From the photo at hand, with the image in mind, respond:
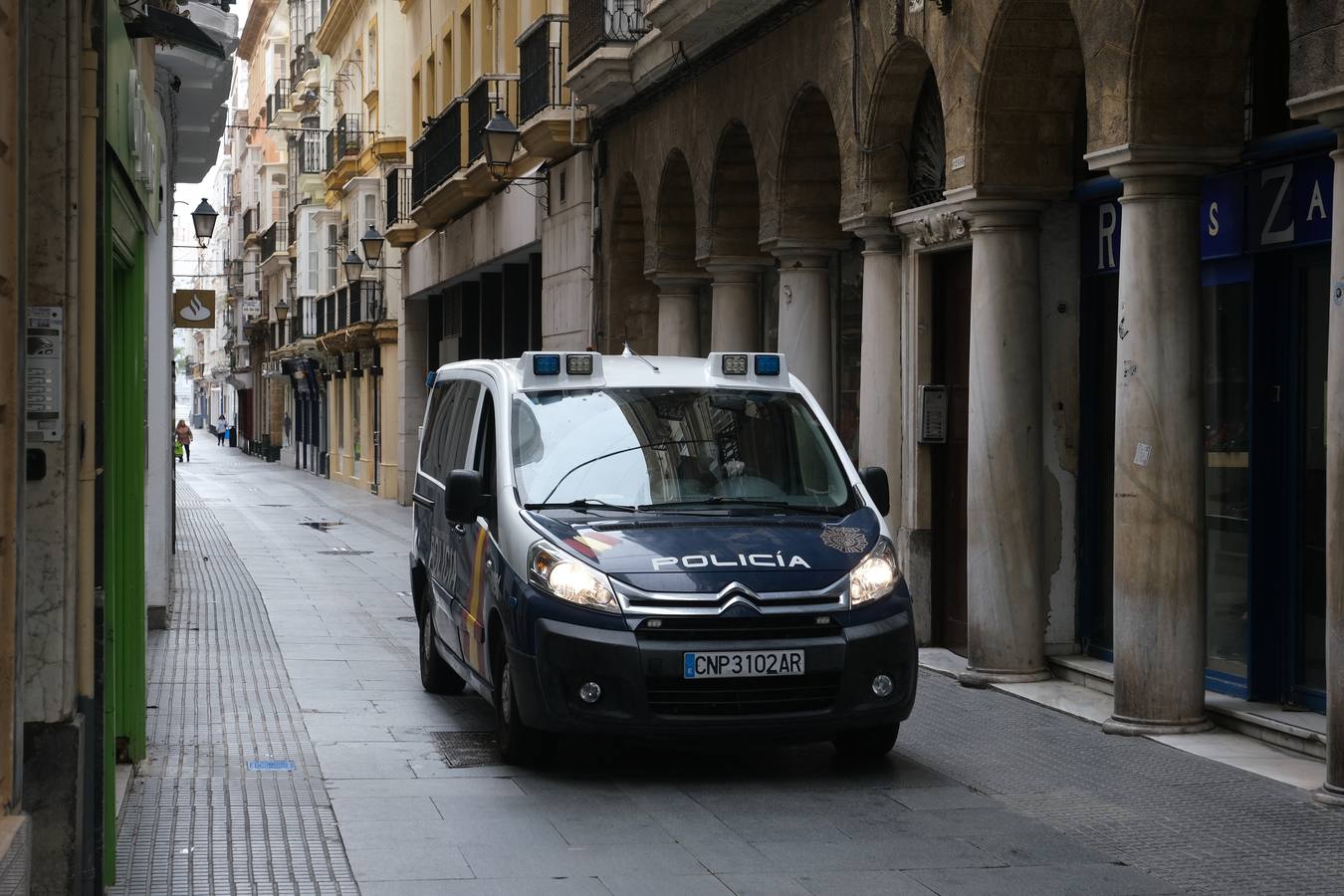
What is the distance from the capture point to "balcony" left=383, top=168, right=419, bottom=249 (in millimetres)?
37844

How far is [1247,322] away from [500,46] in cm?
1899

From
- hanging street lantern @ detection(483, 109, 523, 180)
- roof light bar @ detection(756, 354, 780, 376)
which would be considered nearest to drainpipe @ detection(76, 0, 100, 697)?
roof light bar @ detection(756, 354, 780, 376)

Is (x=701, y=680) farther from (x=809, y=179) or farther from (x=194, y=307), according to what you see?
(x=194, y=307)

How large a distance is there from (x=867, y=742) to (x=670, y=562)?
4.85ft

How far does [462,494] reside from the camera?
9508mm

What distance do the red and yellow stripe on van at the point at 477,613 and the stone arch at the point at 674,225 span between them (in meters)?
10.7

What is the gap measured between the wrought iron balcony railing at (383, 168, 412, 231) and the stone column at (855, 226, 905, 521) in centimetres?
2364

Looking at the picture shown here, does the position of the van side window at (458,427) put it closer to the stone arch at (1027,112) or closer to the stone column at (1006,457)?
the stone column at (1006,457)

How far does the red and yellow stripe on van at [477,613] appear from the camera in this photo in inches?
384

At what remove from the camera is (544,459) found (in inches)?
382

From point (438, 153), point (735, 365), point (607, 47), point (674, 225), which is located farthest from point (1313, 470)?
point (438, 153)

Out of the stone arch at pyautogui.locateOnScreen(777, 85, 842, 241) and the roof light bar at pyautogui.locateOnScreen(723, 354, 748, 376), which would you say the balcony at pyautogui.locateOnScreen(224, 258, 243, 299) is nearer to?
the stone arch at pyautogui.locateOnScreen(777, 85, 842, 241)

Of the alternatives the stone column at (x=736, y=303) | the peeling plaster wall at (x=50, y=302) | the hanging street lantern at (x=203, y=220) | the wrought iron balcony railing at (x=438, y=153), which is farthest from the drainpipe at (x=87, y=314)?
the hanging street lantern at (x=203, y=220)

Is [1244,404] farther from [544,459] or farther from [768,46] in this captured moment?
[768,46]
